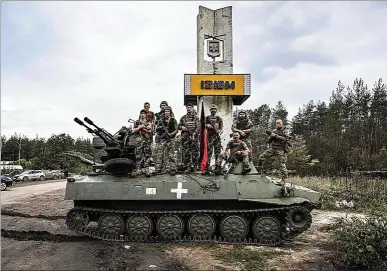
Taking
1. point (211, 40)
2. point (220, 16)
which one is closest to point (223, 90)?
point (211, 40)

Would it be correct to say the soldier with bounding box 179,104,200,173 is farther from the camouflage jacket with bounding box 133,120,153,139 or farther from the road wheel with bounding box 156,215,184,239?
the road wheel with bounding box 156,215,184,239

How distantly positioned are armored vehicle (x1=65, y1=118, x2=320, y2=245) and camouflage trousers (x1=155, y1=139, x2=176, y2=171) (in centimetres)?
58

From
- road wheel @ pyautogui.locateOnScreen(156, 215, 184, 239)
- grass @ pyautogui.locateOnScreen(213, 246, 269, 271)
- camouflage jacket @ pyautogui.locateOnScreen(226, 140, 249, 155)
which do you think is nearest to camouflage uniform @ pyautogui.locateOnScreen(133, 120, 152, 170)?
road wheel @ pyautogui.locateOnScreen(156, 215, 184, 239)

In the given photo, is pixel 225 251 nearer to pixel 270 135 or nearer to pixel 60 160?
pixel 270 135

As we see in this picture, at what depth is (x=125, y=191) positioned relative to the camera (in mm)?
10164

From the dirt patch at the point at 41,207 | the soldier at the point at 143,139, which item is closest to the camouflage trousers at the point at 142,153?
the soldier at the point at 143,139

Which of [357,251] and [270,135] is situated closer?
[357,251]

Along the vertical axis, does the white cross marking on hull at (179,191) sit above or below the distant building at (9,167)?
below

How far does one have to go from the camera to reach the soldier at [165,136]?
11062 mm

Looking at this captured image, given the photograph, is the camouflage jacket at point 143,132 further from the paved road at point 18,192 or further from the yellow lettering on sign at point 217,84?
the yellow lettering on sign at point 217,84

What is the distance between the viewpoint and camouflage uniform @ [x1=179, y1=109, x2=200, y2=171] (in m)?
11.2

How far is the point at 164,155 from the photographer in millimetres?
11117

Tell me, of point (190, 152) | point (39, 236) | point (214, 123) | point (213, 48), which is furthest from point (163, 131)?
point (213, 48)

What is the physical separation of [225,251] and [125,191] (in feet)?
9.90
